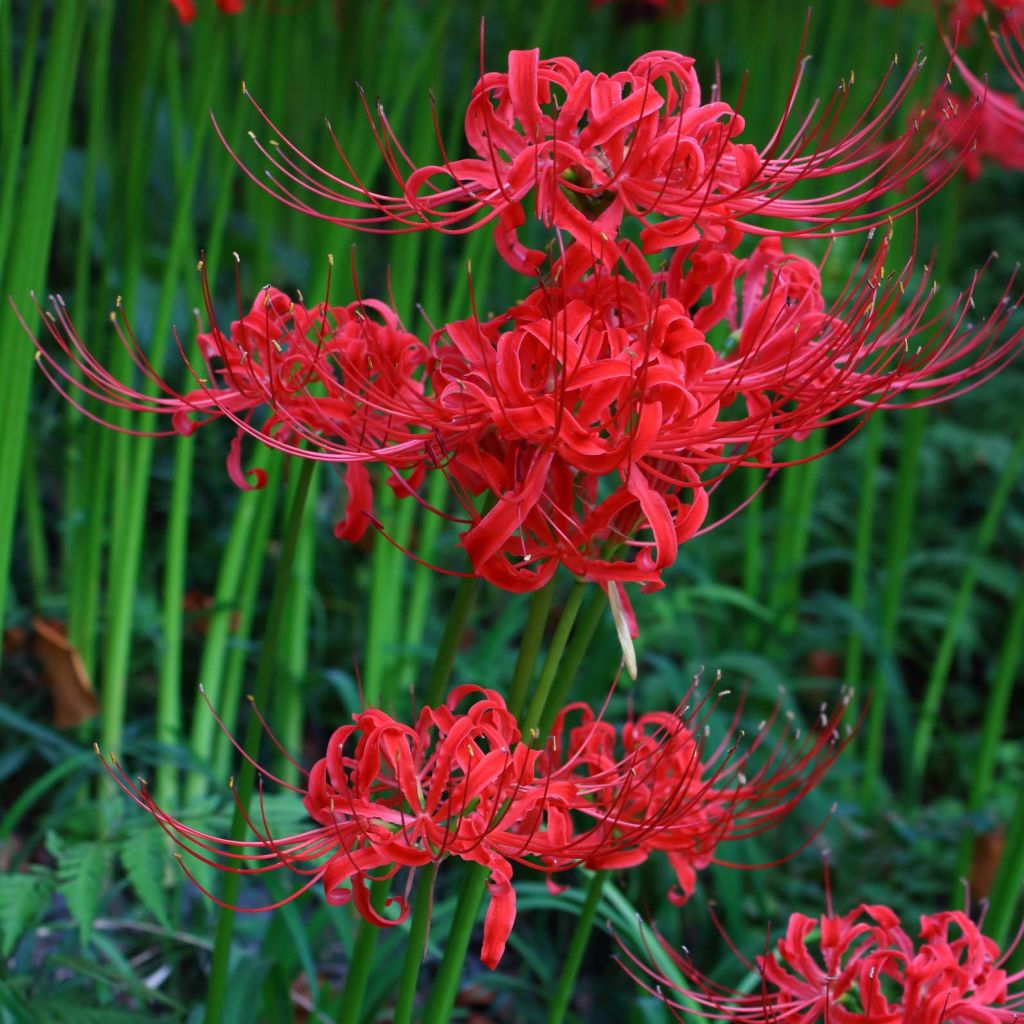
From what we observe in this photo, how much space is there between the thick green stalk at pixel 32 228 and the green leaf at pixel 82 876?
0.40m

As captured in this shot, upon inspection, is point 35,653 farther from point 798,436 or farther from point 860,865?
point 798,436

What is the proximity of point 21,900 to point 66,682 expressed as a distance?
0.66 m

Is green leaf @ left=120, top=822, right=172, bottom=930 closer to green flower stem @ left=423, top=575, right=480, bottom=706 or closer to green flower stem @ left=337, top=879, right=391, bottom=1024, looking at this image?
green flower stem @ left=337, top=879, right=391, bottom=1024

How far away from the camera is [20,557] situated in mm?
2494

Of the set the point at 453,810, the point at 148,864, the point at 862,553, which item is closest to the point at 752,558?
the point at 862,553

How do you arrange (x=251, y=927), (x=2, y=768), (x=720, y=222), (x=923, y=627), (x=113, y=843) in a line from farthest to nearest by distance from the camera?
(x=923, y=627) < (x=2, y=768) < (x=251, y=927) < (x=113, y=843) < (x=720, y=222)

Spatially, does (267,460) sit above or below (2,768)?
above

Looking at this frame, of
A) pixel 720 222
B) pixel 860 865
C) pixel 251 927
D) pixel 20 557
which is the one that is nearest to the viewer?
pixel 720 222

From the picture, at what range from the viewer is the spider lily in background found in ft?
2.76

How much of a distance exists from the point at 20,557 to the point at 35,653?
0.42m

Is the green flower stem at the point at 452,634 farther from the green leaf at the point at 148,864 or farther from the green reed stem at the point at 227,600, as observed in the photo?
the green reed stem at the point at 227,600

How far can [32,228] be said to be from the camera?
1559mm

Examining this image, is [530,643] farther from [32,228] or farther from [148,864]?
[32,228]

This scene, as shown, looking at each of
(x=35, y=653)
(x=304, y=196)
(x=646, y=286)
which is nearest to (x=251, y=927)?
(x=35, y=653)
